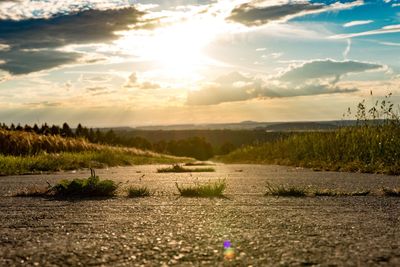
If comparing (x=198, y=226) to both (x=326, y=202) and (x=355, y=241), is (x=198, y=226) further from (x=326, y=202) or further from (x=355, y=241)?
(x=326, y=202)

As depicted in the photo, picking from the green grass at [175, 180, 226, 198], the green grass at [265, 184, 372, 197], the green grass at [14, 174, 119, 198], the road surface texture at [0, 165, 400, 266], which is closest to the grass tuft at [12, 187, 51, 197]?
the green grass at [14, 174, 119, 198]

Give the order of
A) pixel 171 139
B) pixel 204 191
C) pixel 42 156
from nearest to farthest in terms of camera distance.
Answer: pixel 204 191
pixel 42 156
pixel 171 139

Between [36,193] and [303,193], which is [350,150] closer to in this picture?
[303,193]

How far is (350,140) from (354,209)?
31.2 feet

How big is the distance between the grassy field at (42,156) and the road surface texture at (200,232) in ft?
23.7

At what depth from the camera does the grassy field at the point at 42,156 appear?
11750 millimetres

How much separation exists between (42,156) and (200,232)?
1159cm

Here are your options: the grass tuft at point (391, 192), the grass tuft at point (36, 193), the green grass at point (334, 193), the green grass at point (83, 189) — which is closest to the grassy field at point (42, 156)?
the grass tuft at point (36, 193)

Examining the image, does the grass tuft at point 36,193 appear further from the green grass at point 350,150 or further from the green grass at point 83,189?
the green grass at point 350,150

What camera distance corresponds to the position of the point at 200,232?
3.16m

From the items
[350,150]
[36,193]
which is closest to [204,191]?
[36,193]

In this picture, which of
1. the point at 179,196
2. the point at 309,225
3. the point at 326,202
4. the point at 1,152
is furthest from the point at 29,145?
the point at 309,225

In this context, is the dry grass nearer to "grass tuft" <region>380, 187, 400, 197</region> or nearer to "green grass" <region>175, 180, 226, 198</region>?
"grass tuft" <region>380, 187, 400, 197</region>

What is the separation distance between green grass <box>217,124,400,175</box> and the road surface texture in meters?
5.95
